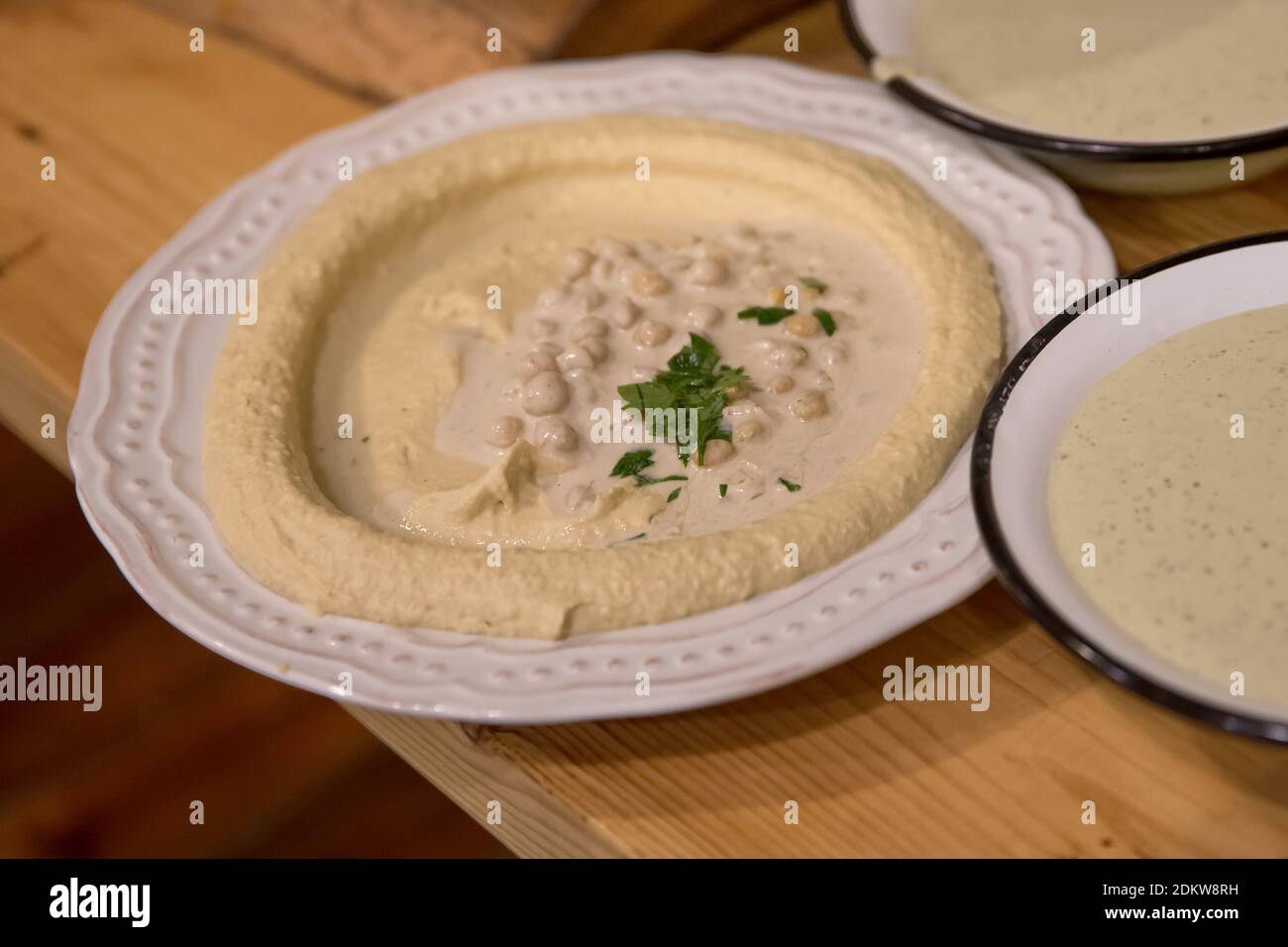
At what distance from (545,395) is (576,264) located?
0.29m

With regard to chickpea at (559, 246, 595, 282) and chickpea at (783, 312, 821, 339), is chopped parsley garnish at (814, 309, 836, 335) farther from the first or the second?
chickpea at (559, 246, 595, 282)

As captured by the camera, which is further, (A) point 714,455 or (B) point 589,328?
(B) point 589,328

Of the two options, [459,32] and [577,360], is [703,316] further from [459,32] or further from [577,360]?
Result: [459,32]

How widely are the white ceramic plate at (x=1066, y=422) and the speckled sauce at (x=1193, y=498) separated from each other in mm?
19

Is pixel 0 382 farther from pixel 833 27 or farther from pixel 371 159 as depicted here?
pixel 833 27

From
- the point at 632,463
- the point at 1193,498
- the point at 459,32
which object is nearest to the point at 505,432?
the point at 632,463

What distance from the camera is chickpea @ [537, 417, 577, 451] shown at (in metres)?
1.59

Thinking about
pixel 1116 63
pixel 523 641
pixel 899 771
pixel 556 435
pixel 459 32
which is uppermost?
pixel 459 32

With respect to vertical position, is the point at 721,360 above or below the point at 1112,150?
below

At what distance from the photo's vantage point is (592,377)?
170 centimetres

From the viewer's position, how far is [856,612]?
1367 mm

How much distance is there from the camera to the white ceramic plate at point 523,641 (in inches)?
53.1

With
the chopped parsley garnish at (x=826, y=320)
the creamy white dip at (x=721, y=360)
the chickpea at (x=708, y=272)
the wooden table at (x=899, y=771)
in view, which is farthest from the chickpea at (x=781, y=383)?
the wooden table at (x=899, y=771)

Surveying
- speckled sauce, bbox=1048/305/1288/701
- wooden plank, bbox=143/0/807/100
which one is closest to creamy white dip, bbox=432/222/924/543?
speckled sauce, bbox=1048/305/1288/701
